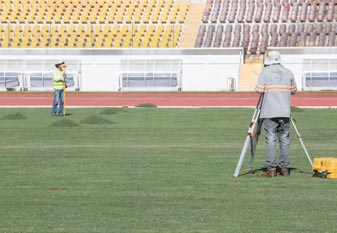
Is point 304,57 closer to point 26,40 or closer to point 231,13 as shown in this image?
point 231,13

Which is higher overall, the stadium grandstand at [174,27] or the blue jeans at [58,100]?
the stadium grandstand at [174,27]

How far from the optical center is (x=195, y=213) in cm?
1129

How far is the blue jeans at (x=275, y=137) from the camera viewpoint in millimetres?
14797

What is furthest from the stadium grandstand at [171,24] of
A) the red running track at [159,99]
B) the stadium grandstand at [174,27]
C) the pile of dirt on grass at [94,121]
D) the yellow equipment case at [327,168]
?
the yellow equipment case at [327,168]

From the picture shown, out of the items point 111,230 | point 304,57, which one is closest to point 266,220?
point 111,230

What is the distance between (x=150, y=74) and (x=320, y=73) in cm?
1063

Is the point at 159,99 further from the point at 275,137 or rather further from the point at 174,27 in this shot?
the point at 275,137

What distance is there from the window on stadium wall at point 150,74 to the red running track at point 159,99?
4.28 meters

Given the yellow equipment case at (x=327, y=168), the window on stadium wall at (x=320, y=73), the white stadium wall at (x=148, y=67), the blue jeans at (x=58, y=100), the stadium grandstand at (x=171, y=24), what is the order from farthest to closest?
the stadium grandstand at (x=171, y=24)
the white stadium wall at (x=148, y=67)
the window on stadium wall at (x=320, y=73)
the blue jeans at (x=58, y=100)
the yellow equipment case at (x=327, y=168)

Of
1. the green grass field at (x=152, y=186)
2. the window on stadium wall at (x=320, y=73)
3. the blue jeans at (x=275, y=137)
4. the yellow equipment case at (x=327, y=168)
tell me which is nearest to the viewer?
the green grass field at (x=152, y=186)

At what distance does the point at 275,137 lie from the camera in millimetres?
14906

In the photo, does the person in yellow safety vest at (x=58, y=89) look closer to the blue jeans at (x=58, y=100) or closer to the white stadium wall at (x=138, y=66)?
the blue jeans at (x=58, y=100)

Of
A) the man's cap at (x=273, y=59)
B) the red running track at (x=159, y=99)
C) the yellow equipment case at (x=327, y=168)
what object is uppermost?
the man's cap at (x=273, y=59)

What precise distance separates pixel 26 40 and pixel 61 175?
5263 cm
